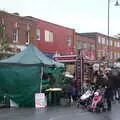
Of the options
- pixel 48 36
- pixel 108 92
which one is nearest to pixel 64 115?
pixel 108 92

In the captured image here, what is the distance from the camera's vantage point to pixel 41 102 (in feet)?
70.9

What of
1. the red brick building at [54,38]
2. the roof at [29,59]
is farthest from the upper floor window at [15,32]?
the roof at [29,59]

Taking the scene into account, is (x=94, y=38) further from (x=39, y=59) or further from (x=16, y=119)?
(x=16, y=119)

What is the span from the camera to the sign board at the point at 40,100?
21531mm

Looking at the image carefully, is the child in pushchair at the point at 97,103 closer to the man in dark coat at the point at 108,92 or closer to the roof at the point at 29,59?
the man in dark coat at the point at 108,92

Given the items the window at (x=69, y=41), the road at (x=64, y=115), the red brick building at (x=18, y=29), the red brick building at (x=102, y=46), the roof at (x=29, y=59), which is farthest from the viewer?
the red brick building at (x=102, y=46)

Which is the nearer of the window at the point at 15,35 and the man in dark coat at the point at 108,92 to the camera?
→ the man in dark coat at the point at 108,92

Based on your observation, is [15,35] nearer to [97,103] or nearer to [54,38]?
[54,38]

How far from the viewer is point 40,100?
71.1ft

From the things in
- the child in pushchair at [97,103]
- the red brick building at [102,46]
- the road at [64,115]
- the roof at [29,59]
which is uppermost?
the red brick building at [102,46]

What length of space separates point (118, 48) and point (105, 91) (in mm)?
82373

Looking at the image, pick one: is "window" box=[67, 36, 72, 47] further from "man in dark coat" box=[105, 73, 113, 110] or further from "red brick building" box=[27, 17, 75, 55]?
"man in dark coat" box=[105, 73, 113, 110]

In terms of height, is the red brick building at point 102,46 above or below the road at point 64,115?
above

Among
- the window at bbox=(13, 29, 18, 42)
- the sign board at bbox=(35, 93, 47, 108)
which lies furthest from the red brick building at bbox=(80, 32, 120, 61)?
the sign board at bbox=(35, 93, 47, 108)
